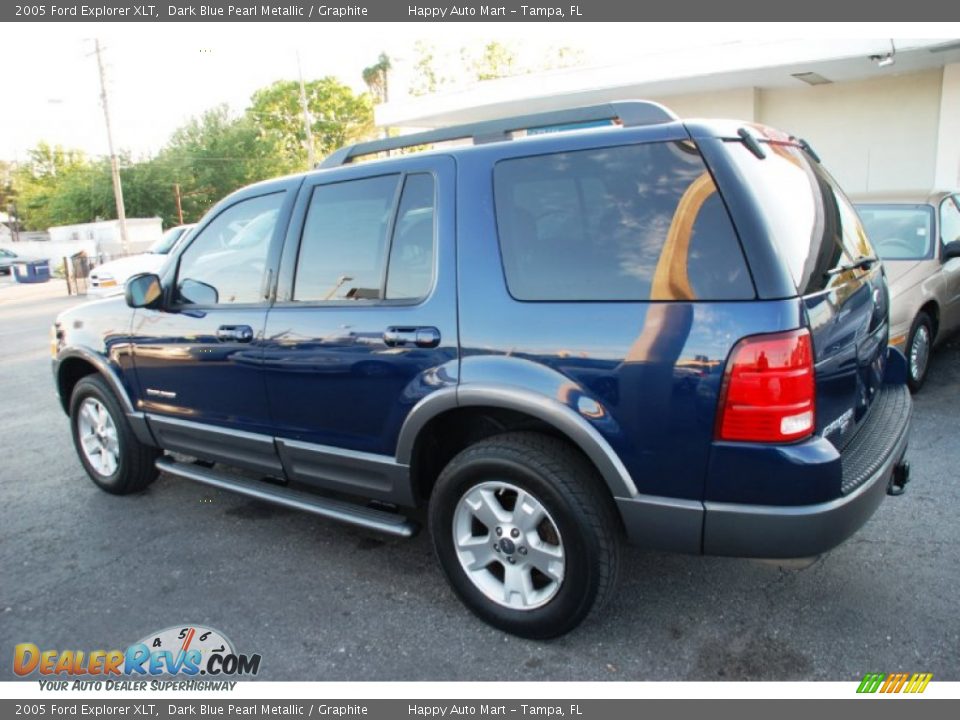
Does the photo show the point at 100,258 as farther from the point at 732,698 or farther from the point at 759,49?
the point at 732,698

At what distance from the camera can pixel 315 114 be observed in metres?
51.6

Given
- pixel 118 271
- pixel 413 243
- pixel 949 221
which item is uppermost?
pixel 413 243


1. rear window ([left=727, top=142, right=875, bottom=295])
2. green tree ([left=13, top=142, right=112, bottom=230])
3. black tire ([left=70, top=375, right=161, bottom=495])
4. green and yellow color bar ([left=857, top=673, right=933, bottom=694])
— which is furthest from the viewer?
green tree ([left=13, top=142, right=112, bottom=230])

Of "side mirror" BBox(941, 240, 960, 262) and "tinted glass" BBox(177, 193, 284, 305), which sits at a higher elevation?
"tinted glass" BBox(177, 193, 284, 305)

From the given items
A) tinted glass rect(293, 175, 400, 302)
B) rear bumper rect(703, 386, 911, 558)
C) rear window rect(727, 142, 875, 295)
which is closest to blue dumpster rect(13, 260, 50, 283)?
tinted glass rect(293, 175, 400, 302)

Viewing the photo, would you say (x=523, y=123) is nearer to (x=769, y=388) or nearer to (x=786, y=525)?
(x=769, y=388)

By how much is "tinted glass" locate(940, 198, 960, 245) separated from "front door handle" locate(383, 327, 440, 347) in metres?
5.30

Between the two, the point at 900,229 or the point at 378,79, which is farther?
the point at 378,79

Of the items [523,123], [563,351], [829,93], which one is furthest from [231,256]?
[829,93]

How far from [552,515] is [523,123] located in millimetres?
1616

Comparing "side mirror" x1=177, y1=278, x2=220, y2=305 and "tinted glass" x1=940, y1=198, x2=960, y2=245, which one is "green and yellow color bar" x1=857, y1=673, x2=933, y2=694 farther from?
Answer: "tinted glass" x1=940, y1=198, x2=960, y2=245

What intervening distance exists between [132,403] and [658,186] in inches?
132

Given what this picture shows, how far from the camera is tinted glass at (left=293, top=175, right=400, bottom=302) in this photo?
10.1ft

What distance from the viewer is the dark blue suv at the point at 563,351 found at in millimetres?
2234
